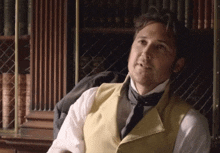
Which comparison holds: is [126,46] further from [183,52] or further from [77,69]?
[183,52]

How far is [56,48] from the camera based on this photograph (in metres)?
1.53

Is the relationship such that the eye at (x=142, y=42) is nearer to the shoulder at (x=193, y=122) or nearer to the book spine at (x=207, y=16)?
the shoulder at (x=193, y=122)

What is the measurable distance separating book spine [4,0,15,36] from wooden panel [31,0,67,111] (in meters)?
0.19

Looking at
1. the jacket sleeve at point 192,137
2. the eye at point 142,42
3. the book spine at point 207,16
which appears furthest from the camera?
the book spine at point 207,16

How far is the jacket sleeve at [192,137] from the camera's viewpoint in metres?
1.00

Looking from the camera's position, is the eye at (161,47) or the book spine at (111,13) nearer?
the eye at (161,47)

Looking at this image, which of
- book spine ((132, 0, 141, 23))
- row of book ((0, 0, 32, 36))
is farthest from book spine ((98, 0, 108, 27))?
row of book ((0, 0, 32, 36))

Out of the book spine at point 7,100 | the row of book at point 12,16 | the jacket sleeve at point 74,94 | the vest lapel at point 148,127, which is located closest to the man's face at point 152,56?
the vest lapel at point 148,127

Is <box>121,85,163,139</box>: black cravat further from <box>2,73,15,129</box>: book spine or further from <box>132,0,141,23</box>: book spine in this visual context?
<box>2,73,15,129</box>: book spine

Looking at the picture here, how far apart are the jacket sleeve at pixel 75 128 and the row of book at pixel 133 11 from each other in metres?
0.47

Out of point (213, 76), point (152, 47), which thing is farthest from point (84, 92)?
point (213, 76)

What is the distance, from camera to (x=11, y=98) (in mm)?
1729

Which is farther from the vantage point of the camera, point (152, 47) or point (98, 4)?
point (98, 4)

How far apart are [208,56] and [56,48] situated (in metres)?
0.75
